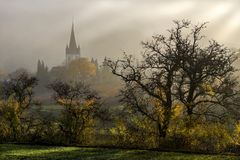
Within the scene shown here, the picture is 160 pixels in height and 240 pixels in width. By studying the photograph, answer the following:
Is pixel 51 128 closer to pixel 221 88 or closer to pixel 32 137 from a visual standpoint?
pixel 32 137

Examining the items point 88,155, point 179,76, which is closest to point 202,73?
point 179,76

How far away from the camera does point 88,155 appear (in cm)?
4750

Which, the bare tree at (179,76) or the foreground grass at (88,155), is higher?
the bare tree at (179,76)

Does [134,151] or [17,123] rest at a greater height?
[17,123]

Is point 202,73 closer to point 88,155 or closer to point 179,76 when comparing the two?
point 179,76

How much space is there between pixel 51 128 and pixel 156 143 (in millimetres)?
19095

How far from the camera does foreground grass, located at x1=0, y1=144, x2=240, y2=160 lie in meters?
44.7

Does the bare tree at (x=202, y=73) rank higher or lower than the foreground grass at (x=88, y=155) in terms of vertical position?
higher

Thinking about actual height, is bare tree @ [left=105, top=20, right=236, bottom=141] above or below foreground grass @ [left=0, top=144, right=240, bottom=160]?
above

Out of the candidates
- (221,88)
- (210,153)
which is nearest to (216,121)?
(221,88)

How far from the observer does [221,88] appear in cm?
6150

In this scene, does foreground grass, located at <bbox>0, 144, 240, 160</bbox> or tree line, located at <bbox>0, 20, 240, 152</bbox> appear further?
tree line, located at <bbox>0, 20, 240, 152</bbox>

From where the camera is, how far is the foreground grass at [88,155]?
44688 mm

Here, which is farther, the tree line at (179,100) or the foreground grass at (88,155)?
the tree line at (179,100)
